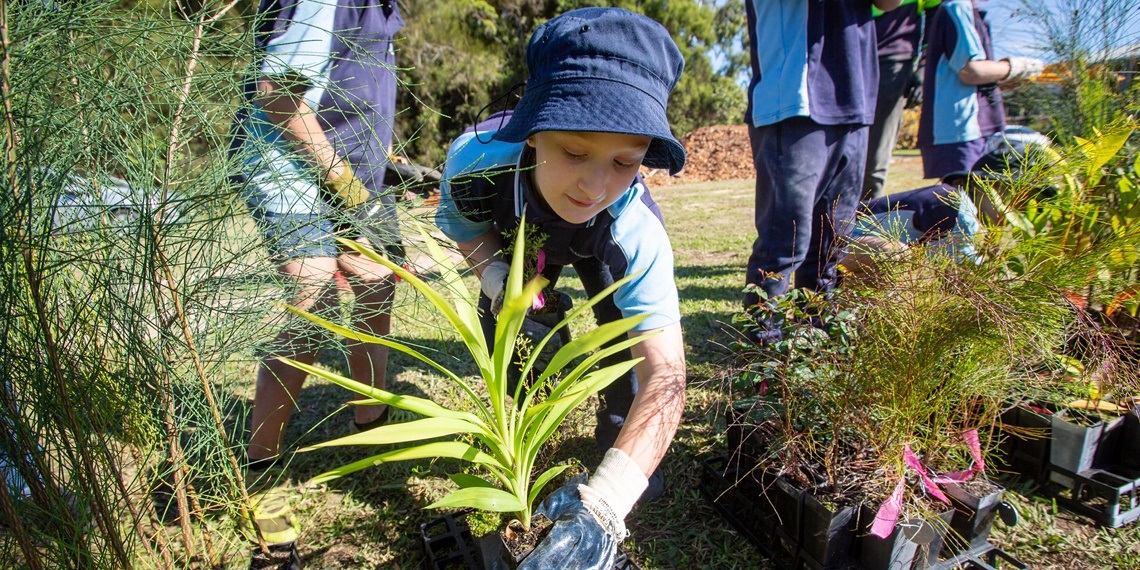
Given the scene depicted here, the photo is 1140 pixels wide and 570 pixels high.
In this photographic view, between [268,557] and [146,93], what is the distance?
98cm

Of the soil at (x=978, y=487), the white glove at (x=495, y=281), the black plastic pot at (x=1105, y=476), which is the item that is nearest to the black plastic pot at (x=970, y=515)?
the soil at (x=978, y=487)

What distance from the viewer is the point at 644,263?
1.55 metres

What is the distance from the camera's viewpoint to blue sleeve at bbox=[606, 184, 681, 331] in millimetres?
1474

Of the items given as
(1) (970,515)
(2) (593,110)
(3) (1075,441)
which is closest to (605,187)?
(2) (593,110)

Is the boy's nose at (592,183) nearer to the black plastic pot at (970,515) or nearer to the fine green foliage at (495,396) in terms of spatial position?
the fine green foliage at (495,396)

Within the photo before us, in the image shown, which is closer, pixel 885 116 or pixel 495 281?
pixel 495 281

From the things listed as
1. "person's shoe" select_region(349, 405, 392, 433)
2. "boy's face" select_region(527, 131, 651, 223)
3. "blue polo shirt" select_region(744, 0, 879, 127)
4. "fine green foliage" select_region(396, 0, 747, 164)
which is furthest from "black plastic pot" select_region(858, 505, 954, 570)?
"fine green foliage" select_region(396, 0, 747, 164)

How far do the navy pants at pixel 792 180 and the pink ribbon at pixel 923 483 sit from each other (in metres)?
0.75

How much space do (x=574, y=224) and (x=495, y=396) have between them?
2.30 ft

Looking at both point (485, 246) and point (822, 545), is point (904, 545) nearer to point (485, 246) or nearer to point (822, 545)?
point (822, 545)

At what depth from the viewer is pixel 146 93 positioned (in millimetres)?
945

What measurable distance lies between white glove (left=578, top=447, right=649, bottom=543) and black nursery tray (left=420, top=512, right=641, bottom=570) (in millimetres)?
361

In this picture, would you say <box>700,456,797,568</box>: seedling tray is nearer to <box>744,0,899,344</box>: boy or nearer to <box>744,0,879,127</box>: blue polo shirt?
<box>744,0,899,344</box>: boy

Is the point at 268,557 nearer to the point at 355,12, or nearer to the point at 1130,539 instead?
the point at 355,12
